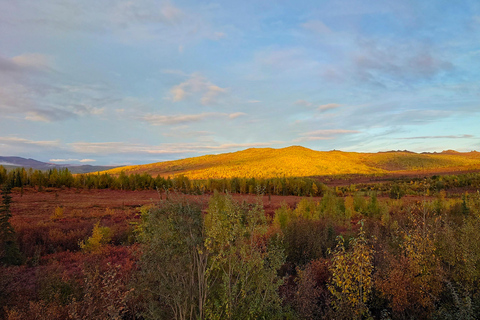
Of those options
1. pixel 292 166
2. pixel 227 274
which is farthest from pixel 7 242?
pixel 292 166

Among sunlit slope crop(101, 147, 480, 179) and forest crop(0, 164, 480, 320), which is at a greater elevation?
sunlit slope crop(101, 147, 480, 179)

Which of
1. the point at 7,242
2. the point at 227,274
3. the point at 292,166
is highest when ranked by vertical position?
the point at 292,166

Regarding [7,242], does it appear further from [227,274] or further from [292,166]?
[292,166]

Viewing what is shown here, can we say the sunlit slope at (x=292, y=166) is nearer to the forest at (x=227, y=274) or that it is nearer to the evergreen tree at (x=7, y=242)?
the evergreen tree at (x=7, y=242)

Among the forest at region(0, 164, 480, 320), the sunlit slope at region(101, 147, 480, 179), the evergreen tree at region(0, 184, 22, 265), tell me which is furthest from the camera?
the sunlit slope at region(101, 147, 480, 179)

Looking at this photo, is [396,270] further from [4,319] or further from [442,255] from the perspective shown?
[4,319]

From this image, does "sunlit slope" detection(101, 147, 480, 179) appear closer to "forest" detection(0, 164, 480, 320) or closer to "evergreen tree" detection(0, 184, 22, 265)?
"evergreen tree" detection(0, 184, 22, 265)

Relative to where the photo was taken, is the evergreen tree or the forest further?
the evergreen tree

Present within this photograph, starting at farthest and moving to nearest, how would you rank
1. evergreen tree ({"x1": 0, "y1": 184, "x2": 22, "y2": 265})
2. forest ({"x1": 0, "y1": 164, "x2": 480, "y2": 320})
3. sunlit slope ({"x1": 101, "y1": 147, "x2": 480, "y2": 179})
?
sunlit slope ({"x1": 101, "y1": 147, "x2": 480, "y2": 179}) → evergreen tree ({"x1": 0, "y1": 184, "x2": 22, "y2": 265}) → forest ({"x1": 0, "y1": 164, "x2": 480, "y2": 320})

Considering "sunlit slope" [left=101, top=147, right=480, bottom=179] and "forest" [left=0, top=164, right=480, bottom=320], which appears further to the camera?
"sunlit slope" [left=101, top=147, right=480, bottom=179]

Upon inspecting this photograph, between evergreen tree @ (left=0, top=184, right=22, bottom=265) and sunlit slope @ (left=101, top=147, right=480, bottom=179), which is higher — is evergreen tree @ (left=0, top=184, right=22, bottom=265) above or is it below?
below

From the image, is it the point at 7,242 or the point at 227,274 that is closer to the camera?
the point at 227,274

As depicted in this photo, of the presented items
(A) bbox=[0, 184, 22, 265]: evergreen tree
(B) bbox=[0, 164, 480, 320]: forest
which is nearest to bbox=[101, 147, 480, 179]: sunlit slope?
(A) bbox=[0, 184, 22, 265]: evergreen tree

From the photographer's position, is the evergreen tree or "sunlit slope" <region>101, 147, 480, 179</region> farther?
"sunlit slope" <region>101, 147, 480, 179</region>
